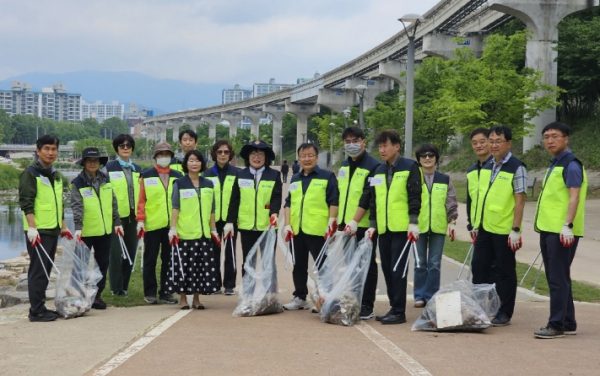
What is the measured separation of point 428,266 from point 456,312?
1972 millimetres

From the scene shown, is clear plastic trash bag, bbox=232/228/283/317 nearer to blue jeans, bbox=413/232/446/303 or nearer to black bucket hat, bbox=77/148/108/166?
blue jeans, bbox=413/232/446/303

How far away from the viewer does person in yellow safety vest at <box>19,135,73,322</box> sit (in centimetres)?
914

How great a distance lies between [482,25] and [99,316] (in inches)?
1570

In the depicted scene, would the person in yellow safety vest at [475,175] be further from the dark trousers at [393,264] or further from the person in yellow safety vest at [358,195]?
the person in yellow safety vest at [358,195]

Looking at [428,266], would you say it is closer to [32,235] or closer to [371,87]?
[32,235]

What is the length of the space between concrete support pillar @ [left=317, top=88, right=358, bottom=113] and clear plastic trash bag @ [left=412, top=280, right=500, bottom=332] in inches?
2650

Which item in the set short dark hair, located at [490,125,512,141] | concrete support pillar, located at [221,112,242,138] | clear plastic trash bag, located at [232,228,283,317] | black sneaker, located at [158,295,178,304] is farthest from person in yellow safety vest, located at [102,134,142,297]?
concrete support pillar, located at [221,112,242,138]

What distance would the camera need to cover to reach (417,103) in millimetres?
49312

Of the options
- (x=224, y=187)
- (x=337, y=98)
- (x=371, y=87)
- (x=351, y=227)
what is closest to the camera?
(x=351, y=227)

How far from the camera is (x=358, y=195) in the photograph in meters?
9.46

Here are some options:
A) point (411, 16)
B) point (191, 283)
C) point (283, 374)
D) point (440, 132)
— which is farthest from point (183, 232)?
point (440, 132)

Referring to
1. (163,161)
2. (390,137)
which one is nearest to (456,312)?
(390,137)

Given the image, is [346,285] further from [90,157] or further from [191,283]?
[90,157]

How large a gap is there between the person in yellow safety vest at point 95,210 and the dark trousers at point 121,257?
576mm
